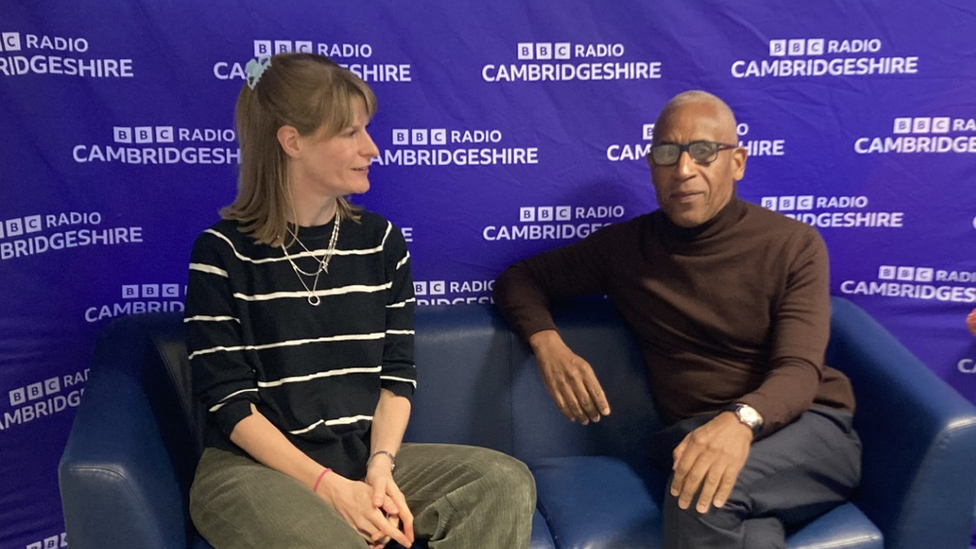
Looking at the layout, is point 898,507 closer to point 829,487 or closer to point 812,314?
point 829,487

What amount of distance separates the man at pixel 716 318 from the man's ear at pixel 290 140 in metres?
0.73

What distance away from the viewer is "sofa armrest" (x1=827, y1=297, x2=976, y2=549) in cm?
187

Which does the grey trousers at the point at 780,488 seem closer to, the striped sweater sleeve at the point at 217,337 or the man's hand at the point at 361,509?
the man's hand at the point at 361,509

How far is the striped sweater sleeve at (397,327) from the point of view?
6.72 feet

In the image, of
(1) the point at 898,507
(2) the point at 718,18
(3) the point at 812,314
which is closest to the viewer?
(1) the point at 898,507

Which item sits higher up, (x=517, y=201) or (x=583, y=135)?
(x=583, y=135)

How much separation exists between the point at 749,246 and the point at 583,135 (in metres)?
0.60

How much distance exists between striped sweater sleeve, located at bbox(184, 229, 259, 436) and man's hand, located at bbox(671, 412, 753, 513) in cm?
95

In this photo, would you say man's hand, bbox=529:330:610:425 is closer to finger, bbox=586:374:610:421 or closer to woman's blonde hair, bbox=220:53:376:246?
finger, bbox=586:374:610:421

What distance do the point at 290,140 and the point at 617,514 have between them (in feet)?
3.75

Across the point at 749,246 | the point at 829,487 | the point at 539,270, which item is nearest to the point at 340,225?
the point at 539,270

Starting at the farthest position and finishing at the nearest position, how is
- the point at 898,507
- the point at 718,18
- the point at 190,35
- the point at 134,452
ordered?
the point at 718,18 < the point at 190,35 < the point at 898,507 < the point at 134,452

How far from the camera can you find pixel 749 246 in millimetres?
2164

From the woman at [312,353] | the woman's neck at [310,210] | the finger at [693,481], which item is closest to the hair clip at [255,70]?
the woman at [312,353]
